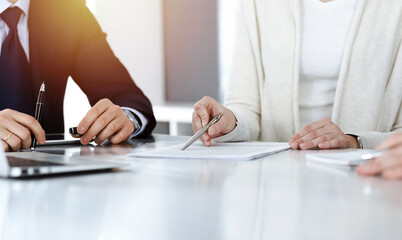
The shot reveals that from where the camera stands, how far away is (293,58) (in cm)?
175

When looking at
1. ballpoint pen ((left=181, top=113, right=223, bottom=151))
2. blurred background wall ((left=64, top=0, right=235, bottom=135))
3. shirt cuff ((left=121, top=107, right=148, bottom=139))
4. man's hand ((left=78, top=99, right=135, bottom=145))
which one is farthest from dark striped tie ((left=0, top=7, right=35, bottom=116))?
blurred background wall ((left=64, top=0, right=235, bottom=135))

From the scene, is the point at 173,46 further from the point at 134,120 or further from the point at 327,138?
the point at 327,138

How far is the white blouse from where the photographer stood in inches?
67.2

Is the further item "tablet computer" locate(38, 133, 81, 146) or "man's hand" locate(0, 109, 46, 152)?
"tablet computer" locate(38, 133, 81, 146)

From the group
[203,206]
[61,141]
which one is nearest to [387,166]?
[203,206]

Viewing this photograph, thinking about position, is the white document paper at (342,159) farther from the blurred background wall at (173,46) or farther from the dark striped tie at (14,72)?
the blurred background wall at (173,46)

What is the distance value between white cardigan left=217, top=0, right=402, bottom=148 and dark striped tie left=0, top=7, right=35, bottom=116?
A: 74 centimetres

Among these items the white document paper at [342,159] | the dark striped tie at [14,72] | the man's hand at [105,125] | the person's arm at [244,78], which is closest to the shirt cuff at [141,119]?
the man's hand at [105,125]

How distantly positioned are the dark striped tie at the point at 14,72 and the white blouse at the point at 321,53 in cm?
100

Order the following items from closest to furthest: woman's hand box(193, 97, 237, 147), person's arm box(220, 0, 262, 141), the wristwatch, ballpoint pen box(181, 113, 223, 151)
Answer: ballpoint pen box(181, 113, 223, 151) → woman's hand box(193, 97, 237, 147) → the wristwatch → person's arm box(220, 0, 262, 141)

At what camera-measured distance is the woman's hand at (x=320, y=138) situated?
1.11m

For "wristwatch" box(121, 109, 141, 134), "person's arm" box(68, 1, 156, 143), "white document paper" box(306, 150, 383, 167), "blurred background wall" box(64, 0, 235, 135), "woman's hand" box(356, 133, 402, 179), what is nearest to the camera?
"woman's hand" box(356, 133, 402, 179)

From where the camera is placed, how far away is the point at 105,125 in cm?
130

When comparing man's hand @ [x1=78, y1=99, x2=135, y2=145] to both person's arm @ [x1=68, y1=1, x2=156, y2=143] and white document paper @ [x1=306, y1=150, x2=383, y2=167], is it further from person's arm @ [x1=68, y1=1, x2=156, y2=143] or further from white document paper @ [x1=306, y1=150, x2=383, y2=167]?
white document paper @ [x1=306, y1=150, x2=383, y2=167]
